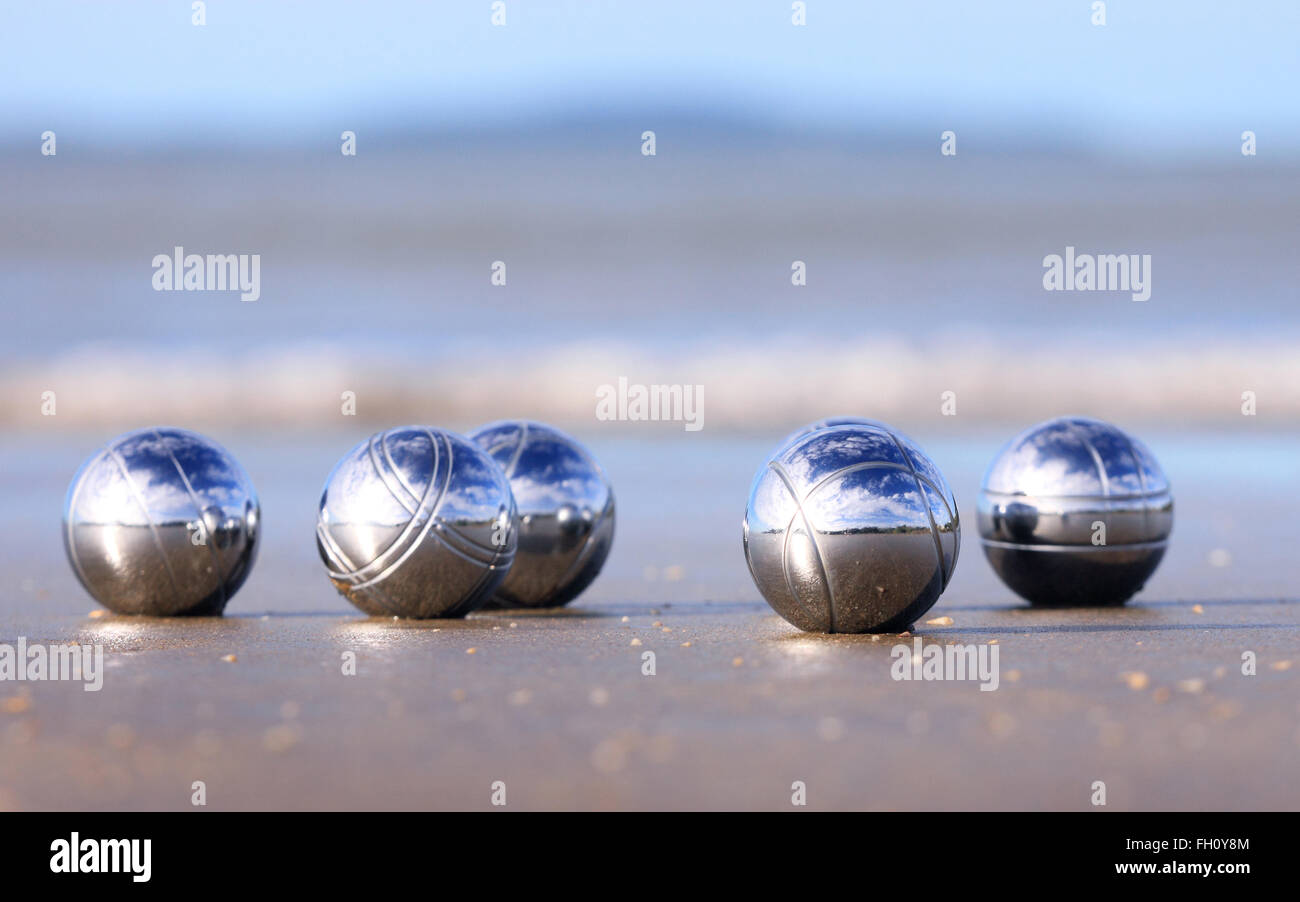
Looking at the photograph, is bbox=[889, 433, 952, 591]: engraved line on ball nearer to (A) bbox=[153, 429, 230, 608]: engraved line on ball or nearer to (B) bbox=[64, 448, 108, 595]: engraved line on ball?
(A) bbox=[153, 429, 230, 608]: engraved line on ball

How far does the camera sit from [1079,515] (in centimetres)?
1149

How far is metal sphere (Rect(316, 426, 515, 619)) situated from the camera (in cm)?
1064

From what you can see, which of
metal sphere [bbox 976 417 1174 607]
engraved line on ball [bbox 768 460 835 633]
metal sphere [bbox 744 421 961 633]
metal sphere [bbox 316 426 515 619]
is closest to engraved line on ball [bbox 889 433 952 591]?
metal sphere [bbox 744 421 961 633]

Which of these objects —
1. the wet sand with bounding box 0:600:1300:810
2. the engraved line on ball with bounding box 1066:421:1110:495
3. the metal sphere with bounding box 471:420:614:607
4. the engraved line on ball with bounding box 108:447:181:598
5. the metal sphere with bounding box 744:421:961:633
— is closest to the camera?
the wet sand with bounding box 0:600:1300:810

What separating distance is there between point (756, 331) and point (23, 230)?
1774 inches

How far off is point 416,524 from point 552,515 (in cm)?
151

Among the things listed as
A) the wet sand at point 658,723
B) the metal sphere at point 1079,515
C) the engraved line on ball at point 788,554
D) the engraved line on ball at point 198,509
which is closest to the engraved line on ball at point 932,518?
the wet sand at point 658,723

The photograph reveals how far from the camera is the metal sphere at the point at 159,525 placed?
11.0 meters

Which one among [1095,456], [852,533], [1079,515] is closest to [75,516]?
[852,533]

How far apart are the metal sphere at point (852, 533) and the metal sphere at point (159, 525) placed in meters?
3.90

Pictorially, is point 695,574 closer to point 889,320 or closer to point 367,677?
point 367,677

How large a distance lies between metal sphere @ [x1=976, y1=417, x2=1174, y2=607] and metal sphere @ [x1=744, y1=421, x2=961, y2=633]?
1787 millimetres

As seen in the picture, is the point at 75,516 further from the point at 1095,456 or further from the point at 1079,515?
Answer: the point at 1095,456

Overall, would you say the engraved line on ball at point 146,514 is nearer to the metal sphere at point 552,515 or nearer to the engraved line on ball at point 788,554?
the metal sphere at point 552,515
